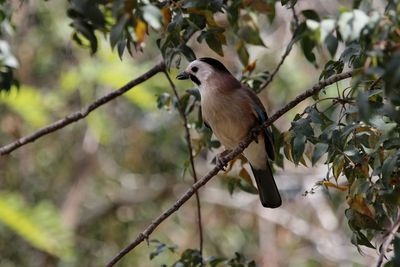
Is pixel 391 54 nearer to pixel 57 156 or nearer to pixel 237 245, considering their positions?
pixel 237 245

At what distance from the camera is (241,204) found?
757 cm

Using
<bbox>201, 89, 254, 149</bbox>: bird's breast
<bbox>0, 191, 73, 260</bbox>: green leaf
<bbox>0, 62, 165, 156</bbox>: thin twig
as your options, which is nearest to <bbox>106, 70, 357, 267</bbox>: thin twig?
<bbox>201, 89, 254, 149</bbox>: bird's breast

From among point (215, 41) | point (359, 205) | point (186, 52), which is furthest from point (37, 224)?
point (359, 205)

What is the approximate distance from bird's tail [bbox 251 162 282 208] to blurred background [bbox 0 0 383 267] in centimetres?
228

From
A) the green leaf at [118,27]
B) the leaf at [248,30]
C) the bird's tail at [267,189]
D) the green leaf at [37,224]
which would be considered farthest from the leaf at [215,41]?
the green leaf at [37,224]

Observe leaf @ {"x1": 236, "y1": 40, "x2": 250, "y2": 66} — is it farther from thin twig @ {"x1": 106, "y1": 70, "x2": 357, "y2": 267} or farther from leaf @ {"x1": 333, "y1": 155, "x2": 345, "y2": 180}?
leaf @ {"x1": 333, "y1": 155, "x2": 345, "y2": 180}

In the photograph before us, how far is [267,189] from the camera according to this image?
4.32m

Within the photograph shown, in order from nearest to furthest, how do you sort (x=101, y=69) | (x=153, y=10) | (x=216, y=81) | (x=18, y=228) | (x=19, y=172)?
(x=153, y=10), (x=216, y=81), (x=18, y=228), (x=101, y=69), (x=19, y=172)

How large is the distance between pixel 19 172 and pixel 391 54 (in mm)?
5832

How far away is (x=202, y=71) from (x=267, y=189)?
773 millimetres

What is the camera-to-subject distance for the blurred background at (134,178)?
23.0ft

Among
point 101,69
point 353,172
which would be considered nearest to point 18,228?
point 101,69

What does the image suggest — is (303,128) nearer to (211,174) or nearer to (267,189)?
(211,174)

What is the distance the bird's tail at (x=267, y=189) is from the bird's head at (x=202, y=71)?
26.2 inches
